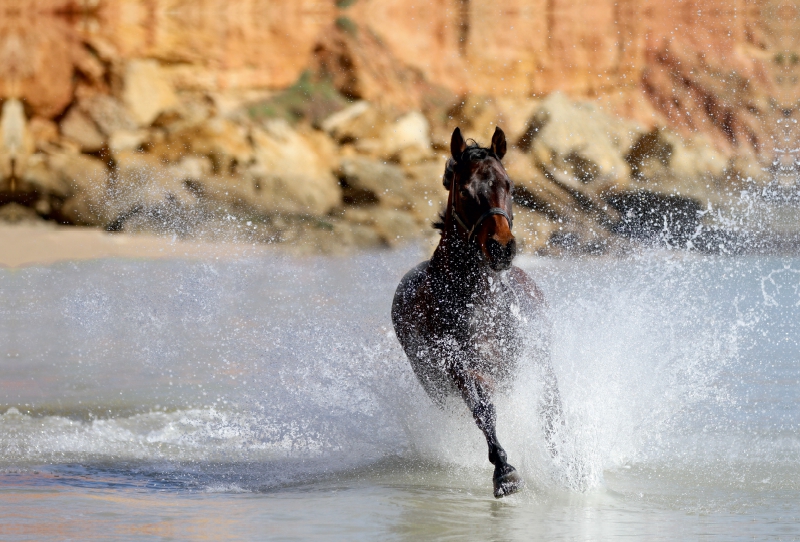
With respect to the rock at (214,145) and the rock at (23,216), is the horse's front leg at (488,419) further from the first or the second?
the rock at (214,145)

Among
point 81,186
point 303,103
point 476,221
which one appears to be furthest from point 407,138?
point 476,221

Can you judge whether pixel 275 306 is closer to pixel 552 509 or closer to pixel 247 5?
pixel 552 509

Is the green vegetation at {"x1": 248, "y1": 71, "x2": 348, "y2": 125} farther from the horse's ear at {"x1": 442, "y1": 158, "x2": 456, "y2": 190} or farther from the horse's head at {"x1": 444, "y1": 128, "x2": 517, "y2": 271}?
the horse's head at {"x1": 444, "y1": 128, "x2": 517, "y2": 271}

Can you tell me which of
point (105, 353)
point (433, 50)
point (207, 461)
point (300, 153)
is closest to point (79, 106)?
point (300, 153)

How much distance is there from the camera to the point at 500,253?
4.86 meters

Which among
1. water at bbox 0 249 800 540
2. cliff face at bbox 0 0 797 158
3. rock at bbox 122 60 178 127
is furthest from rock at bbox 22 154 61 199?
water at bbox 0 249 800 540

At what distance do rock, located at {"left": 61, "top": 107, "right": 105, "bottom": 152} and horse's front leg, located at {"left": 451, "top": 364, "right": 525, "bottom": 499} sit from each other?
19.8 meters

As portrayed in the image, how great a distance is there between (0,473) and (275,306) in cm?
729

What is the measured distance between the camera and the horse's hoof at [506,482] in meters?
4.98

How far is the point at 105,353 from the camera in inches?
400

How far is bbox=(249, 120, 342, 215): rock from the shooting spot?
23.1 meters

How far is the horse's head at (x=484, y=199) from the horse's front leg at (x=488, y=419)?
66 centimetres

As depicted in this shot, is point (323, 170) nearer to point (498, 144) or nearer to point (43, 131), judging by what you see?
point (43, 131)

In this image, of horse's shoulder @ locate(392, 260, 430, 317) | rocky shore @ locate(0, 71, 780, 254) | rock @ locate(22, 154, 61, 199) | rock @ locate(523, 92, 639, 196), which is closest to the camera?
horse's shoulder @ locate(392, 260, 430, 317)
